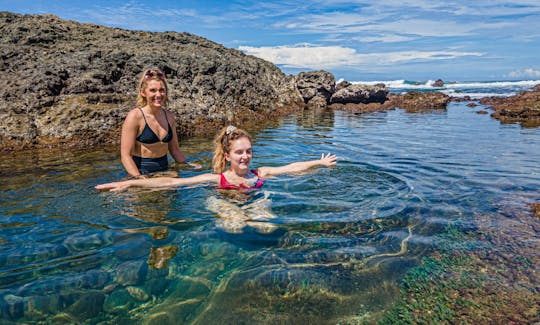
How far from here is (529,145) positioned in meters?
8.98

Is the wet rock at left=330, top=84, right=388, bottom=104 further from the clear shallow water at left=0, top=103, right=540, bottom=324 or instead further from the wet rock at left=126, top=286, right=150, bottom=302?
the wet rock at left=126, top=286, right=150, bottom=302

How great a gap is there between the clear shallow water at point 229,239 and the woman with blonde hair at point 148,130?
1.83 feet

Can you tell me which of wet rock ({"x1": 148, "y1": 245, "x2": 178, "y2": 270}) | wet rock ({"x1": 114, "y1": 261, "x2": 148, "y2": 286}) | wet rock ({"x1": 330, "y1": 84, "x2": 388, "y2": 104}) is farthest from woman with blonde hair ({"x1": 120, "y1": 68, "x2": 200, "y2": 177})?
wet rock ({"x1": 330, "y1": 84, "x2": 388, "y2": 104})

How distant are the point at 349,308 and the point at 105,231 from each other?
2676 millimetres

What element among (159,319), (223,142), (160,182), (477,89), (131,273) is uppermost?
(477,89)

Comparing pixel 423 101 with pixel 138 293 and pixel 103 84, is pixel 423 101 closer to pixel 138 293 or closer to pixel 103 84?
pixel 103 84

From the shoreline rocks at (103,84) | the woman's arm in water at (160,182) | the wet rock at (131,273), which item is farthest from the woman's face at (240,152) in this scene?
the shoreline rocks at (103,84)

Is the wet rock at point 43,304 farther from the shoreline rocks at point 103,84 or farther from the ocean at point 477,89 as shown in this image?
the ocean at point 477,89

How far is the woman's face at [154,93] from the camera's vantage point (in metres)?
5.64

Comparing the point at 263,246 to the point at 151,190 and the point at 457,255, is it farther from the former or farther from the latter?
the point at 151,190

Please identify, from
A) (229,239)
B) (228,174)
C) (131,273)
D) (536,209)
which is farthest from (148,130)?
(536,209)

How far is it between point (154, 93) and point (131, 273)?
134 inches

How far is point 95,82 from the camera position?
9.62 m

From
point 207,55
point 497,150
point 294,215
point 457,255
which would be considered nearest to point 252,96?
point 207,55
